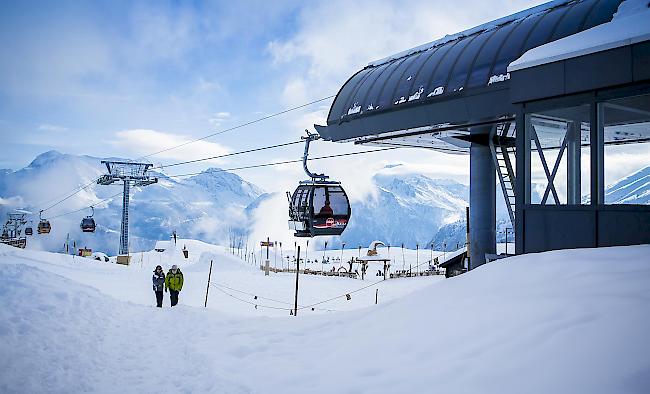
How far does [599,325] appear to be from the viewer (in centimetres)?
445

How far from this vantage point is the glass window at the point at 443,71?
12695 mm

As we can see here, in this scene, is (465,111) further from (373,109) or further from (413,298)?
(413,298)

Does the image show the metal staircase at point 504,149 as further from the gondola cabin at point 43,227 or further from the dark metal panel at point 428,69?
the gondola cabin at point 43,227

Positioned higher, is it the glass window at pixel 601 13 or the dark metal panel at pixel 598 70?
the glass window at pixel 601 13

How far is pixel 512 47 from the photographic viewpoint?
1145 centimetres

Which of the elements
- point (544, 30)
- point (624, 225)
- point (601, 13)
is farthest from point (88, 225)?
point (624, 225)

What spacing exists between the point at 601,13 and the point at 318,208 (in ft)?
31.9

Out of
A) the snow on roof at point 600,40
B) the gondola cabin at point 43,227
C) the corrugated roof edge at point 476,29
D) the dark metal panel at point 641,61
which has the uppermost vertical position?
the corrugated roof edge at point 476,29

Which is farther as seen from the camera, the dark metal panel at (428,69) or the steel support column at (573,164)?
the dark metal panel at (428,69)

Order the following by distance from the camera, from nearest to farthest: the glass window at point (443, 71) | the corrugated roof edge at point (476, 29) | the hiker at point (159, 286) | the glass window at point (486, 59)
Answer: the glass window at point (486, 59)
the corrugated roof edge at point (476, 29)
the glass window at point (443, 71)
the hiker at point (159, 286)

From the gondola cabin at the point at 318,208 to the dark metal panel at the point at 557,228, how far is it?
8.25 meters

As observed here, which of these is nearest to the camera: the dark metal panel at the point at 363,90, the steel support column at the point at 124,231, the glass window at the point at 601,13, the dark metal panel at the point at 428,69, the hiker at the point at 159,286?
the glass window at the point at 601,13

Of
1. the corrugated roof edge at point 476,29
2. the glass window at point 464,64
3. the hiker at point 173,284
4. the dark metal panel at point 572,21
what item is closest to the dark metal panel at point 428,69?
the corrugated roof edge at point 476,29

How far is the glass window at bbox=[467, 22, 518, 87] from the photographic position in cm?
1165
